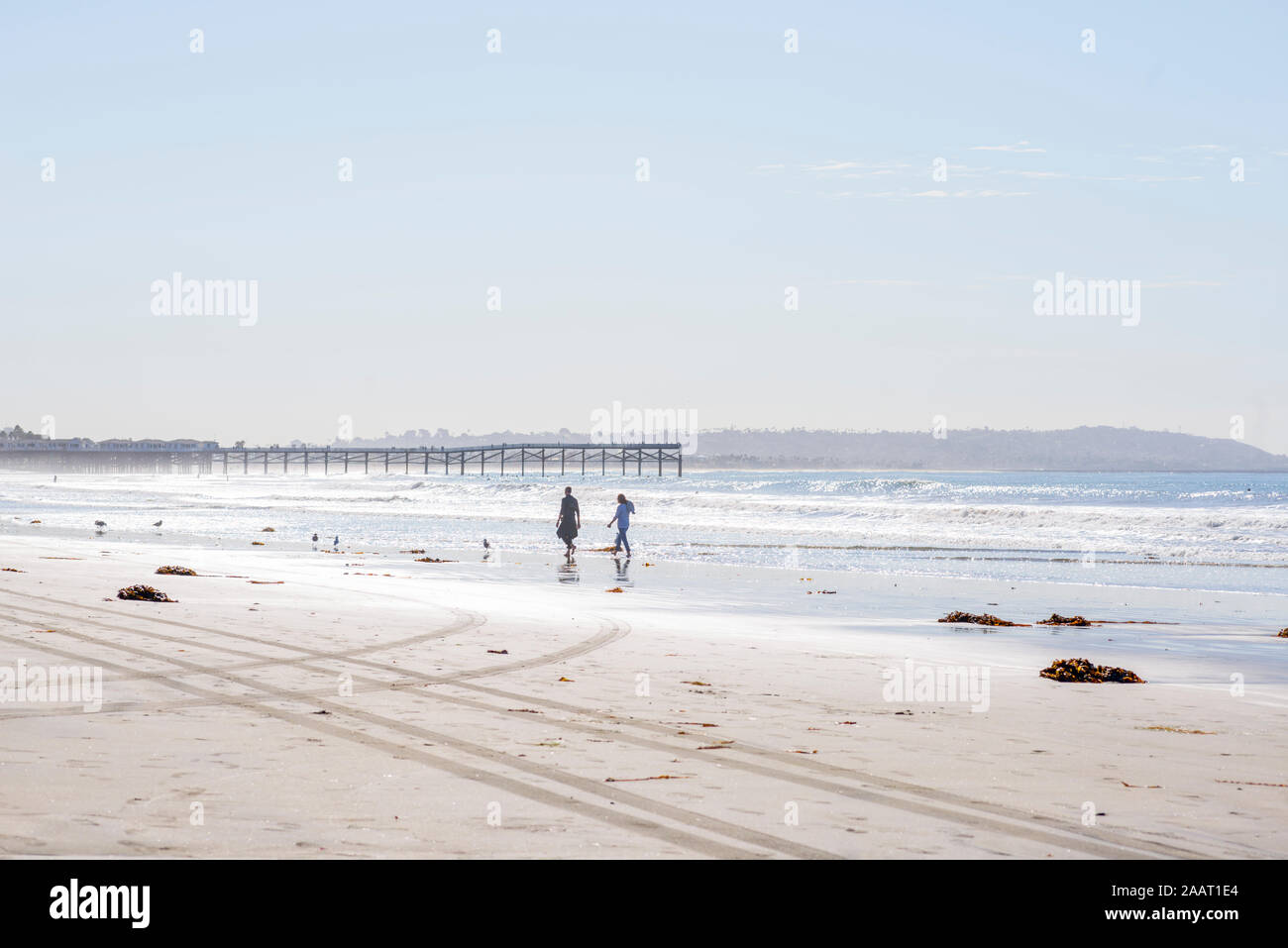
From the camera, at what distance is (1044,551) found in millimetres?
33531

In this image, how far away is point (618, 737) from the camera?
7.70 metres

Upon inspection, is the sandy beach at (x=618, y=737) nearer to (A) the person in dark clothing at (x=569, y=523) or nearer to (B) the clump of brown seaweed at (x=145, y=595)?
(B) the clump of brown seaweed at (x=145, y=595)

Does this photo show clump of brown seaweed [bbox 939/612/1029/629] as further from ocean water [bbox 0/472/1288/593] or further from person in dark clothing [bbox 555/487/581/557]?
person in dark clothing [bbox 555/487/581/557]

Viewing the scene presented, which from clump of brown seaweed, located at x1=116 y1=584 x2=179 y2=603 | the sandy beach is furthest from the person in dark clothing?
clump of brown seaweed, located at x1=116 y1=584 x2=179 y2=603

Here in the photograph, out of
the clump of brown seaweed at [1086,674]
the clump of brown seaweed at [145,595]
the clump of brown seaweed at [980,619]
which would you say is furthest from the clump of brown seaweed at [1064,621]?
the clump of brown seaweed at [145,595]

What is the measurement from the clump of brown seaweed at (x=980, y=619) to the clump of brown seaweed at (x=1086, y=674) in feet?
15.0

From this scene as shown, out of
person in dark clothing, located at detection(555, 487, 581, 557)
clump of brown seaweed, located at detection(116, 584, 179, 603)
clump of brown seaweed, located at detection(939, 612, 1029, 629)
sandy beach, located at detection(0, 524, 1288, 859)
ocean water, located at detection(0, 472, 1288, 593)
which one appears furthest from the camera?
person in dark clothing, located at detection(555, 487, 581, 557)

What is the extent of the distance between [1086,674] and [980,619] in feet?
16.6

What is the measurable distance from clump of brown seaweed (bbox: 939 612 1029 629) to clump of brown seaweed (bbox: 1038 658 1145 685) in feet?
15.0

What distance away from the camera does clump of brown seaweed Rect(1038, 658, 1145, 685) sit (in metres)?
11.0

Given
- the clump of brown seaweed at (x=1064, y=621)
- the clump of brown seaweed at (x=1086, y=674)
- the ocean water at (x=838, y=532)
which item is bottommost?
the ocean water at (x=838, y=532)

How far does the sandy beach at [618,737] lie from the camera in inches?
214
